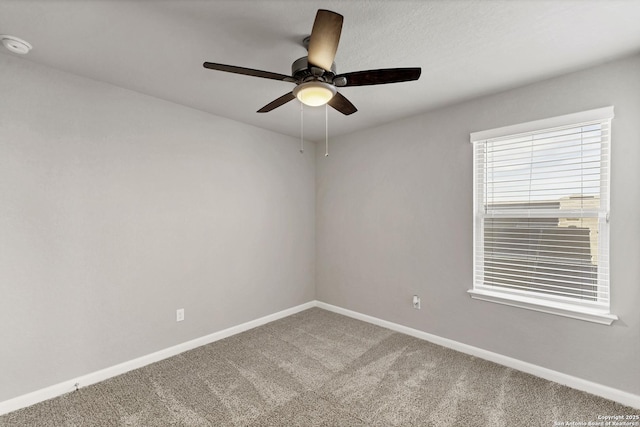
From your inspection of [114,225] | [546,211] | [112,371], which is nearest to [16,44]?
[114,225]

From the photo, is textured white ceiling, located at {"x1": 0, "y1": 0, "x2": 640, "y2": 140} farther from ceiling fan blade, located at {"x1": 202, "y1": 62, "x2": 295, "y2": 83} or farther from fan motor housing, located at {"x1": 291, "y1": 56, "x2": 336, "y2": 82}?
ceiling fan blade, located at {"x1": 202, "y1": 62, "x2": 295, "y2": 83}

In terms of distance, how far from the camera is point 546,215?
243 cm

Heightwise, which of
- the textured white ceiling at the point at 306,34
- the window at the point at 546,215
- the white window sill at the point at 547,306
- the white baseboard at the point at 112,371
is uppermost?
the textured white ceiling at the point at 306,34

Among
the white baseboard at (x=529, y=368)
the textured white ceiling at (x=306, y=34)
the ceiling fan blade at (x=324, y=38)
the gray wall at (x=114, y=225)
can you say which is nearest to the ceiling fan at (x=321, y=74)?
the ceiling fan blade at (x=324, y=38)

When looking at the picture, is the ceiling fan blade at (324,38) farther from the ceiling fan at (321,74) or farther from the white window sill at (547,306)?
the white window sill at (547,306)

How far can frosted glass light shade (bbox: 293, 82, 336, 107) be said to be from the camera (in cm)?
170

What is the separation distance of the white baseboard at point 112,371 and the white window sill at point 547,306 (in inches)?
98.7

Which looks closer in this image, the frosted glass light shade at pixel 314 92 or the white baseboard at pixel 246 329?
the frosted glass light shade at pixel 314 92

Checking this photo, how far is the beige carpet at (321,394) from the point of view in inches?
77.1

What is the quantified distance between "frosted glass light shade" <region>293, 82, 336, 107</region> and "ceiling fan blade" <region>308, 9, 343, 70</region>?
13cm

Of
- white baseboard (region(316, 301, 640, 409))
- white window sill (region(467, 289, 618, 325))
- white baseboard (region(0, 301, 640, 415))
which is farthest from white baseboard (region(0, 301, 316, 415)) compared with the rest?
white window sill (region(467, 289, 618, 325))

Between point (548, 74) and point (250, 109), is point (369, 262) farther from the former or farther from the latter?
point (548, 74)

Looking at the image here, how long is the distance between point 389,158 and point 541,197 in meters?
1.54

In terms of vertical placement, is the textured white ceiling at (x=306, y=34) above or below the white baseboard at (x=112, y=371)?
above
